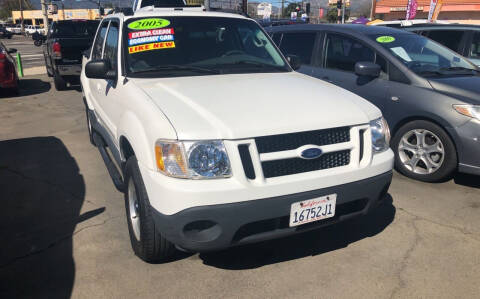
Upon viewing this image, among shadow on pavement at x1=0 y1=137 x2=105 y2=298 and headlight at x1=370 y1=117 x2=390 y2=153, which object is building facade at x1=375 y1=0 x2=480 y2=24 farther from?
shadow on pavement at x1=0 y1=137 x2=105 y2=298

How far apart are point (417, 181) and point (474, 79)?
1.37m

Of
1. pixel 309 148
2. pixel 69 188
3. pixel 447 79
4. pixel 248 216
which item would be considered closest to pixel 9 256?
pixel 69 188

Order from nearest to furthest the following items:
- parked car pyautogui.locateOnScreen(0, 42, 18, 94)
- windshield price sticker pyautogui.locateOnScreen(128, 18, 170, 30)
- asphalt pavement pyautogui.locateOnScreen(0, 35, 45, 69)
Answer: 1. windshield price sticker pyautogui.locateOnScreen(128, 18, 170, 30)
2. parked car pyautogui.locateOnScreen(0, 42, 18, 94)
3. asphalt pavement pyautogui.locateOnScreen(0, 35, 45, 69)

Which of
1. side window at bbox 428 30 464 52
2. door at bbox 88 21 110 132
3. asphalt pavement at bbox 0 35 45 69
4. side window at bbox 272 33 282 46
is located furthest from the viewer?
asphalt pavement at bbox 0 35 45 69

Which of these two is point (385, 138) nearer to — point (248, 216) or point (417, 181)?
point (248, 216)

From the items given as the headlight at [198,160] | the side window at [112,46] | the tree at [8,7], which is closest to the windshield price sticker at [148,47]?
the side window at [112,46]

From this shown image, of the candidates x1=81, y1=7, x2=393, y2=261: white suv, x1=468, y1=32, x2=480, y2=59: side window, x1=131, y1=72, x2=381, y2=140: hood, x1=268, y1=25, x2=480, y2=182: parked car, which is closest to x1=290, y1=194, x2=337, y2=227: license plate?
x1=81, y1=7, x2=393, y2=261: white suv

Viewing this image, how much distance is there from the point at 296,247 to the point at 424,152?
220 cm

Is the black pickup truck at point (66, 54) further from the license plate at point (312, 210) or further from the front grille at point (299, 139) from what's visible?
the license plate at point (312, 210)

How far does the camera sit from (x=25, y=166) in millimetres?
5043

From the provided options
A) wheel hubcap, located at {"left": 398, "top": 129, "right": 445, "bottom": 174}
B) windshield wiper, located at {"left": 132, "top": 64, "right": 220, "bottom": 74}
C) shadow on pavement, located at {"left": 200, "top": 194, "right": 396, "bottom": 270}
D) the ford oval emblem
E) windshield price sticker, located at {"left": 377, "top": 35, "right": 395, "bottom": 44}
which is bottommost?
shadow on pavement, located at {"left": 200, "top": 194, "right": 396, "bottom": 270}

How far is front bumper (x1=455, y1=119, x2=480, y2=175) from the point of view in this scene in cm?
407

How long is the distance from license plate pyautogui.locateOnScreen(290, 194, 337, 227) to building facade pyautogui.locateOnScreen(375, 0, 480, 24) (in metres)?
31.4

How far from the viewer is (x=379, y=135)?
9.89 ft
